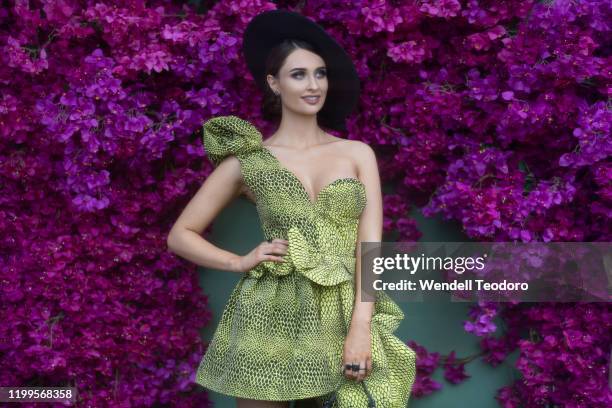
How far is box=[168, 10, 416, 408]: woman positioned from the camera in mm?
2984

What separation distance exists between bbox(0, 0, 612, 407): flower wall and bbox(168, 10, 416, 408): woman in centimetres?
64

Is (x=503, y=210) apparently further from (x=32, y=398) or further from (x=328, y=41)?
(x=32, y=398)

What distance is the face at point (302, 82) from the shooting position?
127 inches

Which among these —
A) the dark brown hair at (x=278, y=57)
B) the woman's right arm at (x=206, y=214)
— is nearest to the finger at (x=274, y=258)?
the woman's right arm at (x=206, y=214)

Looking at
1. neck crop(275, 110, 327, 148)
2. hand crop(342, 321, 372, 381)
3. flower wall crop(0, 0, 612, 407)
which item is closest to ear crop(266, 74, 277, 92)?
neck crop(275, 110, 327, 148)

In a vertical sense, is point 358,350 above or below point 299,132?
below

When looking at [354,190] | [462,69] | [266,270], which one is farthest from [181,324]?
[462,69]

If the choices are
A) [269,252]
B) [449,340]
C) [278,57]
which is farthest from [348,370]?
[449,340]

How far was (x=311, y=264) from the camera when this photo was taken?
3.02m

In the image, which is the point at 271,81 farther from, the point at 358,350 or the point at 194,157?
the point at 358,350

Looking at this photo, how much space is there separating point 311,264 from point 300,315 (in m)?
0.18

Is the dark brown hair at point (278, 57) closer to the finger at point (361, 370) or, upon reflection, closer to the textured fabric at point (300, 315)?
the textured fabric at point (300, 315)

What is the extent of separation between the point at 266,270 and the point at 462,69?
1.41 meters

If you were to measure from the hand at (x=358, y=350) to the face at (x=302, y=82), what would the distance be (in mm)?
793
